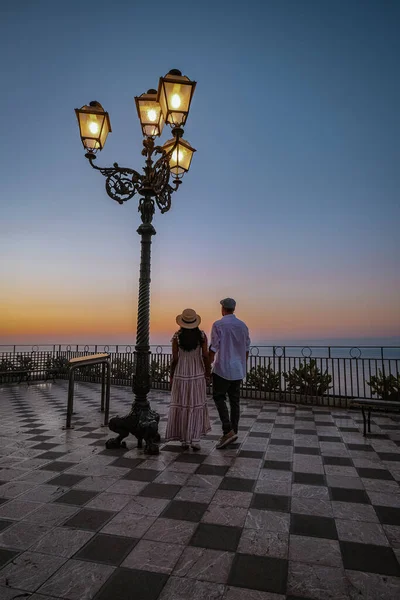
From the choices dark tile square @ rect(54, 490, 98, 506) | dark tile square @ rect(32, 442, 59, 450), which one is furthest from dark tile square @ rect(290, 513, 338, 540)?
dark tile square @ rect(32, 442, 59, 450)

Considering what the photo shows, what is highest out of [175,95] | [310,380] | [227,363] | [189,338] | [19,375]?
[175,95]

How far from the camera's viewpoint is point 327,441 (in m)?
4.77

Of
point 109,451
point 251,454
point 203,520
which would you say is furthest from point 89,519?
point 251,454

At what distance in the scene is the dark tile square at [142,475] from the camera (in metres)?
3.36

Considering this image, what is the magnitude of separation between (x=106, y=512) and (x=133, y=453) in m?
1.60

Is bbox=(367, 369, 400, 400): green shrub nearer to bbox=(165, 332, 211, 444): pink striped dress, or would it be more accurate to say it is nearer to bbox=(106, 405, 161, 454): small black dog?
bbox=(165, 332, 211, 444): pink striped dress

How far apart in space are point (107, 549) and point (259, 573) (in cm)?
95

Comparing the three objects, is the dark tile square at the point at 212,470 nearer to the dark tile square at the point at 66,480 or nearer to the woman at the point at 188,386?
the woman at the point at 188,386

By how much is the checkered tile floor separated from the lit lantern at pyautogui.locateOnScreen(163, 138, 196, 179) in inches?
157

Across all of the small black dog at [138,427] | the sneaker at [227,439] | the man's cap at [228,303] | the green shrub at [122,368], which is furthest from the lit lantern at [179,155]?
the green shrub at [122,368]

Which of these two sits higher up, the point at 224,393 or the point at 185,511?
the point at 224,393

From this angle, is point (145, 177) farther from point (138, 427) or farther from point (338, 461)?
point (338, 461)

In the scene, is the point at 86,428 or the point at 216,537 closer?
the point at 216,537

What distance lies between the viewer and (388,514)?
2629 mm
